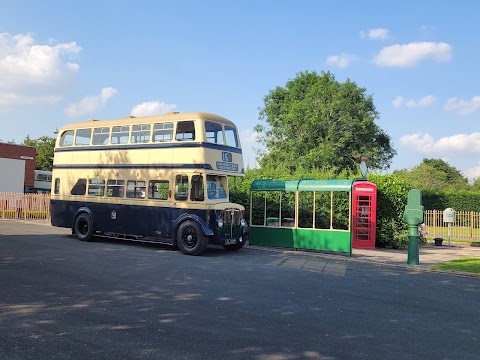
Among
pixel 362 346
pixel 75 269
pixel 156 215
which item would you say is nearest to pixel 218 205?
pixel 156 215

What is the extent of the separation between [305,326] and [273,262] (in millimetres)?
6975

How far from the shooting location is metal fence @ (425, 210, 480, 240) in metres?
27.0

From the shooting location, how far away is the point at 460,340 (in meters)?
6.06

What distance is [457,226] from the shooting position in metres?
28.0

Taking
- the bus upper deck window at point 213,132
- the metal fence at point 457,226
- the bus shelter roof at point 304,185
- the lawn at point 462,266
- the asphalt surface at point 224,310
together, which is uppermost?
the bus upper deck window at point 213,132

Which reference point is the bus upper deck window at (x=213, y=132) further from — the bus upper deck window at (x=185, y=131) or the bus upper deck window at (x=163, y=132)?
the bus upper deck window at (x=163, y=132)

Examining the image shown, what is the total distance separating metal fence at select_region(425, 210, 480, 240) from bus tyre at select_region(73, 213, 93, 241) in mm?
20743

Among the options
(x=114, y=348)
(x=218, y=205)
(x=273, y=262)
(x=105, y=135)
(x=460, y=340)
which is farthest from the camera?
(x=105, y=135)

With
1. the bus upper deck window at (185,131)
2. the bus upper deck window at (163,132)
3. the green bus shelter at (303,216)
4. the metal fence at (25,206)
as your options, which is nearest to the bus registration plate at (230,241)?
the green bus shelter at (303,216)

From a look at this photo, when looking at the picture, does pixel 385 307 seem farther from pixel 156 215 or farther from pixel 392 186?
pixel 392 186

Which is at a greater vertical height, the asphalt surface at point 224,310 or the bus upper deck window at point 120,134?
the bus upper deck window at point 120,134

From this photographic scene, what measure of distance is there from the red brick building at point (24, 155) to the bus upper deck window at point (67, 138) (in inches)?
1174

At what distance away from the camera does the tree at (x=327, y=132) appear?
39.6m

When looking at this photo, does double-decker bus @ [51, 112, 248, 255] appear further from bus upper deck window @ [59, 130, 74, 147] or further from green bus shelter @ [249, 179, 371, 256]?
green bus shelter @ [249, 179, 371, 256]
